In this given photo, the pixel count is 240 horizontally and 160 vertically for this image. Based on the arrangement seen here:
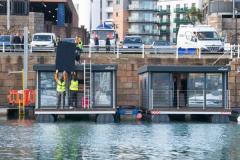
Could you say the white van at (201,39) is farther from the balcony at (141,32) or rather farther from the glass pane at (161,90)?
the balcony at (141,32)

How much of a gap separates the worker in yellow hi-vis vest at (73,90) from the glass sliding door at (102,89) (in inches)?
39.8

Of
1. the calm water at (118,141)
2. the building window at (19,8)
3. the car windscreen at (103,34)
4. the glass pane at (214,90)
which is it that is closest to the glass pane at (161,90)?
the glass pane at (214,90)

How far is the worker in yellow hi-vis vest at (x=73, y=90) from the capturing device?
57.5 m

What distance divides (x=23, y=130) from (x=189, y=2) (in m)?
146

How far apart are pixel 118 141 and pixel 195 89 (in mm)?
14378

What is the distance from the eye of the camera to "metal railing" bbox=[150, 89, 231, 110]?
57.9 metres

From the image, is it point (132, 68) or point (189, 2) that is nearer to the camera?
point (132, 68)

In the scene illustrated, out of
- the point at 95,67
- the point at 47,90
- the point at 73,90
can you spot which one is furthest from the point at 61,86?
the point at 95,67

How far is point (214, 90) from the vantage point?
58.1 meters

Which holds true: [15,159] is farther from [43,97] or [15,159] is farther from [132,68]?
[132,68]

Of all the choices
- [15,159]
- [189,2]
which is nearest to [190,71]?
[15,159]

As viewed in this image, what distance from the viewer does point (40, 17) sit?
98.5m

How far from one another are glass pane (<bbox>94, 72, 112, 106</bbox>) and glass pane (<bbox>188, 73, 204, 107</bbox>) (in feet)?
14.5

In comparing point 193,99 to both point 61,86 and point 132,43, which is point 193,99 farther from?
point 132,43
